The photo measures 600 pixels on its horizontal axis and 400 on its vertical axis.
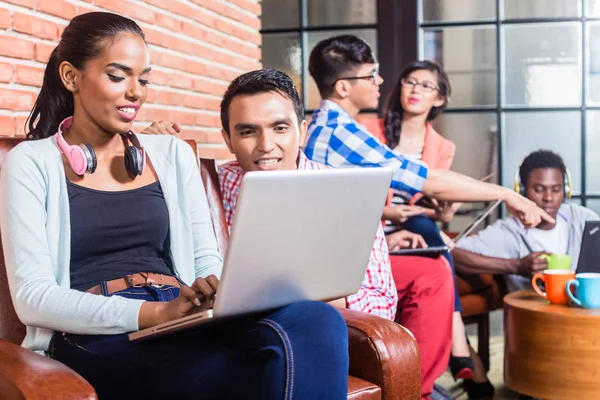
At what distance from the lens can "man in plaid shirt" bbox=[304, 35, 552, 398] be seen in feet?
8.73

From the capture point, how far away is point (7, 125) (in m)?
2.22

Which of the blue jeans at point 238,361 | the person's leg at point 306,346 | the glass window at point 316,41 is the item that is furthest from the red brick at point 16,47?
the glass window at point 316,41

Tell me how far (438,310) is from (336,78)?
93 cm

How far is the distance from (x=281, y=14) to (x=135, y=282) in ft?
11.1

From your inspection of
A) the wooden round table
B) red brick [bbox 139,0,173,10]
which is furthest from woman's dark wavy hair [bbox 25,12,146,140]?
the wooden round table

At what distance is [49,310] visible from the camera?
1559mm

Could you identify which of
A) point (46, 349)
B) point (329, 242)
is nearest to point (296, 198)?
point (329, 242)

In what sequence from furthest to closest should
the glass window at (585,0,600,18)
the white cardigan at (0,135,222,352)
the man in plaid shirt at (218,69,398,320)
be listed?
the glass window at (585,0,600,18)
the man in plaid shirt at (218,69,398,320)
the white cardigan at (0,135,222,352)

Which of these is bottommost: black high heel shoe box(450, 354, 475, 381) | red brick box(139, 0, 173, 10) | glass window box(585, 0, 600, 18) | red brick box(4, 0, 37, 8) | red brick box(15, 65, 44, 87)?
black high heel shoe box(450, 354, 475, 381)

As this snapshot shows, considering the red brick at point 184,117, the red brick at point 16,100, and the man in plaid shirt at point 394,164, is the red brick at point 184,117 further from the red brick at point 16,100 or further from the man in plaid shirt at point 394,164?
the red brick at point 16,100

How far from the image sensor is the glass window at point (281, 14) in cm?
483

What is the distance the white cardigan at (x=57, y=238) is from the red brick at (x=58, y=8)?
0.66 meters

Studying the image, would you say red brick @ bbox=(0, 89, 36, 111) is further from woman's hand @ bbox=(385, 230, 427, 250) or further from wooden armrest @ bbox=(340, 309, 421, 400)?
woman's hand @ bbox=(385, 230, 427, 250)

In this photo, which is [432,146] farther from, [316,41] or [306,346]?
[306,346]
